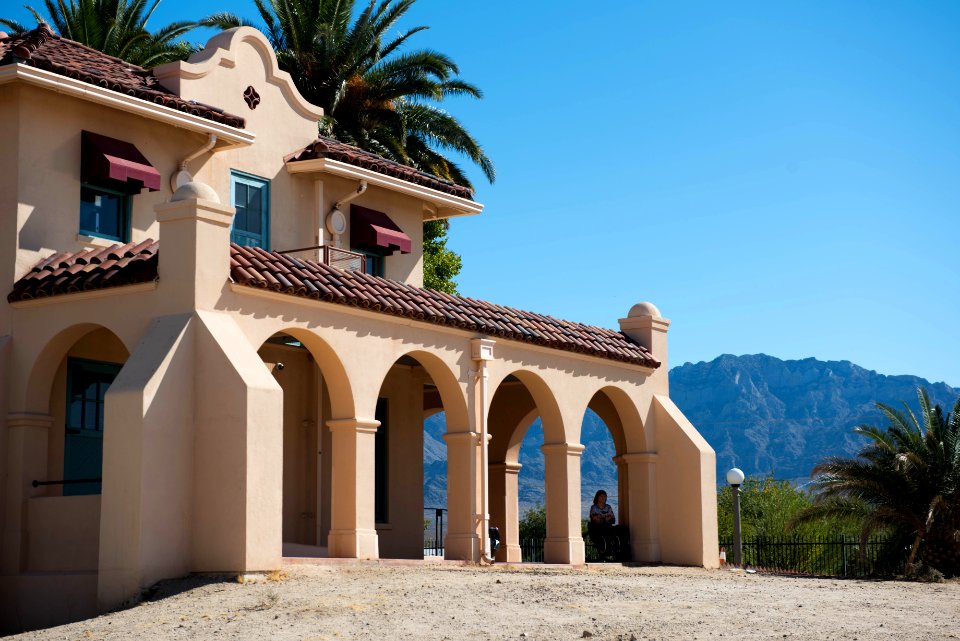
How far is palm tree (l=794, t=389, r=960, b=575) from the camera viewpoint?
23.8 m

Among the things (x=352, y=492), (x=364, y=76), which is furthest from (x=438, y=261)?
(x=352, y=492)

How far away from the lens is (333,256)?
71.7ft

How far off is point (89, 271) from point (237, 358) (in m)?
2.61

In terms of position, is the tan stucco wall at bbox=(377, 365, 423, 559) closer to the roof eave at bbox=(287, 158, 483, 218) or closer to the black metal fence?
the roof eave at bbox=(287, 158, 483, 218)

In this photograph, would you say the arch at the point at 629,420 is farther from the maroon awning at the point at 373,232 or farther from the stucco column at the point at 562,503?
the maroon awning at the point at 373,232

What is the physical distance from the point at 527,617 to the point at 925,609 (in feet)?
20.1

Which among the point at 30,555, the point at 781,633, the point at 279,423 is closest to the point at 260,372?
the point at 279,423

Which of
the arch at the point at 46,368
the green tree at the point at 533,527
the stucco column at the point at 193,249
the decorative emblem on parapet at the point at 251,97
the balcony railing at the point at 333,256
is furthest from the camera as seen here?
the green tree at the point at 533,527

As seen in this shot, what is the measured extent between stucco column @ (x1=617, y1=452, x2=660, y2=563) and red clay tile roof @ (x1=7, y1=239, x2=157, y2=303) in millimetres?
9749

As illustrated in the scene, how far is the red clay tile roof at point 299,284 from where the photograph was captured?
16.2 metres

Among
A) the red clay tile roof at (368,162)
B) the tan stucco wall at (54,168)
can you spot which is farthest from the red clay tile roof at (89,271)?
the red clay tile roof at (368,162)

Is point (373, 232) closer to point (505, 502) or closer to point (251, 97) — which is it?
point (251, 97)

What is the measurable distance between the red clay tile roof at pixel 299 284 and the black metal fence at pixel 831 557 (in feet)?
28.5

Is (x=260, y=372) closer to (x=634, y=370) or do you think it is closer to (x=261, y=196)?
(x=261, y=196)
